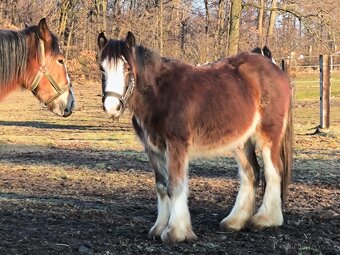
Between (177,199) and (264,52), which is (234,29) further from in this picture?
(177,199)

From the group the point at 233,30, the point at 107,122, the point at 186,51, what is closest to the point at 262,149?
the point at 233,30

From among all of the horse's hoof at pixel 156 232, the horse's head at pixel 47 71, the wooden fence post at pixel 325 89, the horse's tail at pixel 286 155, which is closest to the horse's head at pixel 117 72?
the horse's head at pixel 47 71

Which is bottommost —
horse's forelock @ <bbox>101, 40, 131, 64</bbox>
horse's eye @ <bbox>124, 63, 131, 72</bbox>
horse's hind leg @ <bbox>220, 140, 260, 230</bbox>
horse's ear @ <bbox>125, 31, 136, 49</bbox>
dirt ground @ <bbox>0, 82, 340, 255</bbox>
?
dirt ground @ <bbox>0, 82, 340, 255</bbox>

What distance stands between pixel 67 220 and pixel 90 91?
22435 millimetres

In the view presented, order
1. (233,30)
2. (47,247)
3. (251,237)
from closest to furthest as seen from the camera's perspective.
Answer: (47,247) < (251,237) < (233,30)

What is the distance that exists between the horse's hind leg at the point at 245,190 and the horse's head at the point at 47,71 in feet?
6.61

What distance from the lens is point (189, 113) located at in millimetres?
4910

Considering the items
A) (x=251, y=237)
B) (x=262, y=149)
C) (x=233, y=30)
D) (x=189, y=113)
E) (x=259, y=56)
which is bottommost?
(x=251, y=237)

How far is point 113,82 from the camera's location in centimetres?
456

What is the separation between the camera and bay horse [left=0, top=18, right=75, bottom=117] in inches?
186

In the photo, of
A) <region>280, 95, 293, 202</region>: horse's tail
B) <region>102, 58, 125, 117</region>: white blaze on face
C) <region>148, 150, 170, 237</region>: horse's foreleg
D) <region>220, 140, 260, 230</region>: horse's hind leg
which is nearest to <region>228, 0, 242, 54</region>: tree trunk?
<region>280, 95, 293, 202</region>: horse's tail

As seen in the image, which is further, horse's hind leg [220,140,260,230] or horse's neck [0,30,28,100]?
horse's hind leg [220,140,260,230]

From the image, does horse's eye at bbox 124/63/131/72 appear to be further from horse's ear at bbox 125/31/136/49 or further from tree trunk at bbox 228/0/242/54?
tree trunk at bbox 228/0/242/54

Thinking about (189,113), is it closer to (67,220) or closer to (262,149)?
(262,149)
